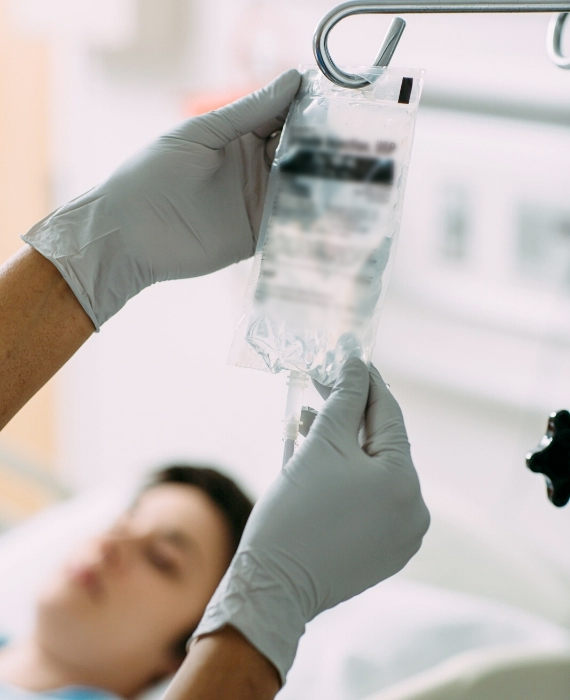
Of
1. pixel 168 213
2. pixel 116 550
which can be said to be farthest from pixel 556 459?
pixel 116 550

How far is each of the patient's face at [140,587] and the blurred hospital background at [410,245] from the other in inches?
10.0

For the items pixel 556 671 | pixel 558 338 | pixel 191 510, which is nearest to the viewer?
pixel 556 671

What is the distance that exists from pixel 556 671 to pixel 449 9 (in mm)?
864

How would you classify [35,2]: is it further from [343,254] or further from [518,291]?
[343,254]

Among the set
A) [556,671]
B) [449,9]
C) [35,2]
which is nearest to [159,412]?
[35,2]

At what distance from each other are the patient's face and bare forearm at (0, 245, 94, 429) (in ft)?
2.67

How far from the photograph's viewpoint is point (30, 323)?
0.89 meters

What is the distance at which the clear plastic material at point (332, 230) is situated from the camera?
28.6 inches

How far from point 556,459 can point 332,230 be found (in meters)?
0.29

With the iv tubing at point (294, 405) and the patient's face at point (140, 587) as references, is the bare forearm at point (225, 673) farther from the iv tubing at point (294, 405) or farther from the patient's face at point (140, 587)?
the patient's face at point (140, 587)

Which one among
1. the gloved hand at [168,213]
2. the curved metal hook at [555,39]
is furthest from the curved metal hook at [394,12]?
the gloved hand at [168,213]

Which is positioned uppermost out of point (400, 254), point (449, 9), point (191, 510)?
point (449, 9)

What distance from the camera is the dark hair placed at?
166 centimetres

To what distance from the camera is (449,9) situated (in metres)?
0.62
